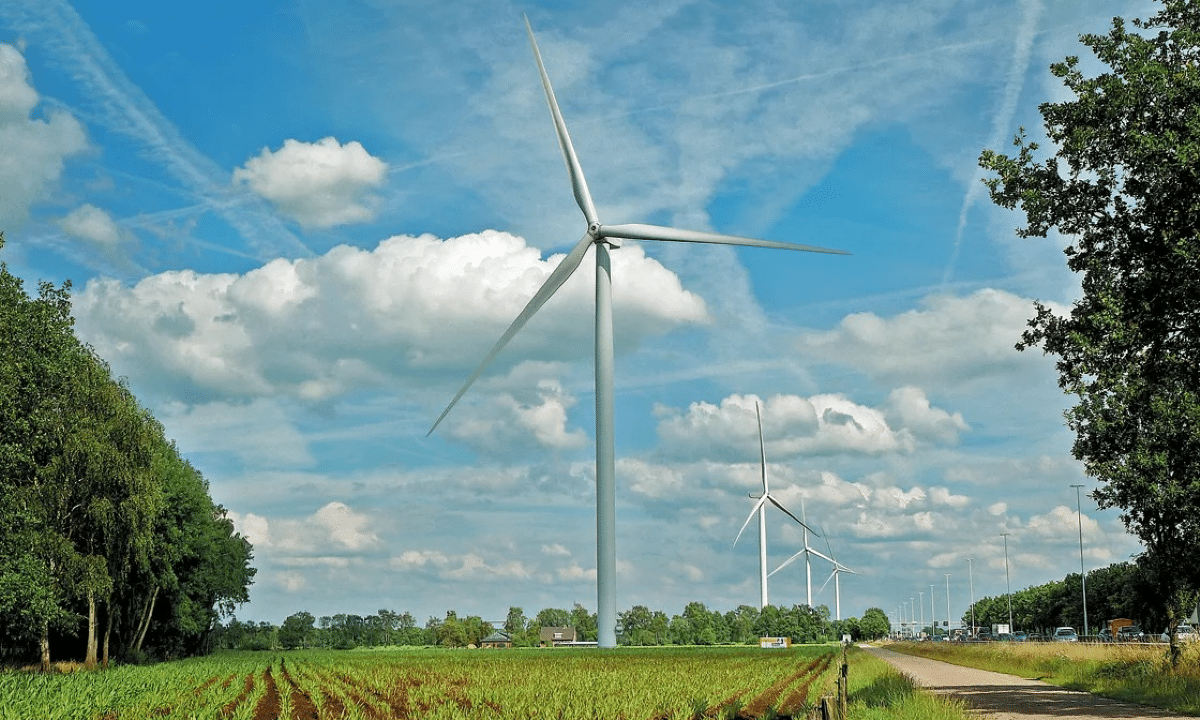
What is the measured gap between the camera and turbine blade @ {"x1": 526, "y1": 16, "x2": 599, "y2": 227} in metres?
71.4

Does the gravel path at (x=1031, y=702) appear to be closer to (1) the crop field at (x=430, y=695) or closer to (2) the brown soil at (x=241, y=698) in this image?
(1) the crop field at (x=430, y=695)

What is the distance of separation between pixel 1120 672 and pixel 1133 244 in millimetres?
20577

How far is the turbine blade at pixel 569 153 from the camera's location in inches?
2810

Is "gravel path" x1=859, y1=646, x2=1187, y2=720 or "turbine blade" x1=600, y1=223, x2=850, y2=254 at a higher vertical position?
"turbine blade" x1=600, y1=223, x2=850, y2=254

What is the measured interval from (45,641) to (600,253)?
40958mm

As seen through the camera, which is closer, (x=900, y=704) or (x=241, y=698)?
(x=900, y=704)

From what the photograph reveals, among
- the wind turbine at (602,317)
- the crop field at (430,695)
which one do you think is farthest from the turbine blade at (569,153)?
the crop field at (430,695)

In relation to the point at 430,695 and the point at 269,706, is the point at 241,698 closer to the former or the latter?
the point at 269,706

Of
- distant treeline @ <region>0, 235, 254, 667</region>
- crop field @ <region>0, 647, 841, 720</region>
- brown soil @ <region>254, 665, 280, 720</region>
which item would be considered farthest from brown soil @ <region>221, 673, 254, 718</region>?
distant treeline @ <region>0, 235, 254, 667</region>

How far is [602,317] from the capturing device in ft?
228

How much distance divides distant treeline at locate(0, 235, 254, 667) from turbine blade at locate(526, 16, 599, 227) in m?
30.6

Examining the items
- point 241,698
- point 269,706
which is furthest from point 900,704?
point 241,698

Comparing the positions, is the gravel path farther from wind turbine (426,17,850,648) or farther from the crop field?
wind turbine (426,17,850,648)

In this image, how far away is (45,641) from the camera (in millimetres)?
66375
